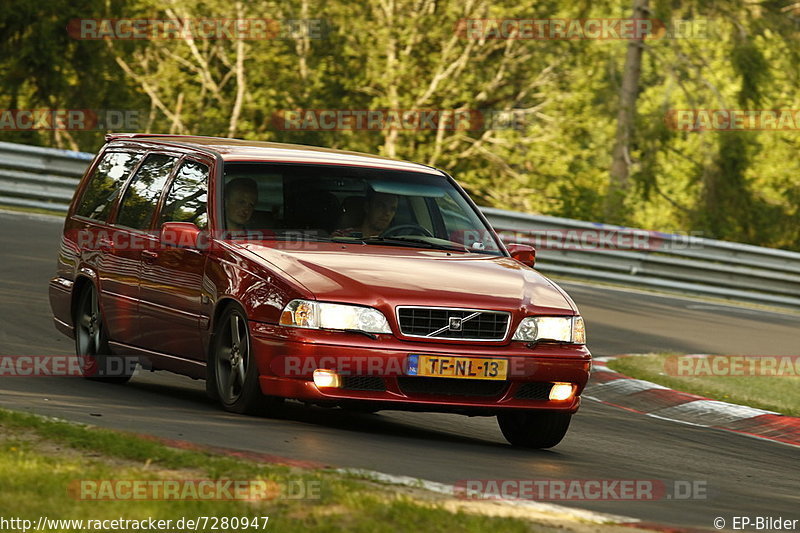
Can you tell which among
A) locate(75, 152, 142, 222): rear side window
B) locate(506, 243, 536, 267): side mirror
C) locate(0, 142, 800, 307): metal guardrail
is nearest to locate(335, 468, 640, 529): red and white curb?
locate(506, 243, 536, 267): side mirror

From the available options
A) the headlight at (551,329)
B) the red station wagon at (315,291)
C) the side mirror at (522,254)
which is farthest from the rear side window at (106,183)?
the headlight at (551,329)

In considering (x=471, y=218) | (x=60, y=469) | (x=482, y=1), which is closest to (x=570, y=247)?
(x=482, y=1)

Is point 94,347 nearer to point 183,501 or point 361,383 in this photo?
point 361,383

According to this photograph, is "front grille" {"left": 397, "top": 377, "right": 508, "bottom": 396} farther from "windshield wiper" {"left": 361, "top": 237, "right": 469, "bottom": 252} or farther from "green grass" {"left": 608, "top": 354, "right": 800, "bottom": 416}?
"green grass" {"left": 608, "top": 354, "right": 800, "bottom": 416}

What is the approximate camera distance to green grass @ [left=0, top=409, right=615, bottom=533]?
5273 mm

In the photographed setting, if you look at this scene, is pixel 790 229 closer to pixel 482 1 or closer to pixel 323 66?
pixel 482 1

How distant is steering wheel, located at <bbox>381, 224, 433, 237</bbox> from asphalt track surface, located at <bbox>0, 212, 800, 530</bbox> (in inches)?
45.1

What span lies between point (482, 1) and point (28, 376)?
1973 cm

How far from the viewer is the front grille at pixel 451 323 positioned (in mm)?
7930

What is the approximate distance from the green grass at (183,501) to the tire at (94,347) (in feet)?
10.4

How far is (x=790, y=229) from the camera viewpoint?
102 feet

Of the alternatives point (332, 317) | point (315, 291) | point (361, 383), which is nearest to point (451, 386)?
point (361, 383)

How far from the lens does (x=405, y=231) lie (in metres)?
9.11

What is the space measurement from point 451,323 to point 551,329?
25.0 inches
